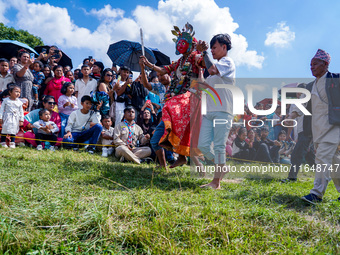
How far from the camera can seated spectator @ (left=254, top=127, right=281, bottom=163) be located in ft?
18.9

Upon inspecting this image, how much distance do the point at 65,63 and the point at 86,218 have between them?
27.5 feet

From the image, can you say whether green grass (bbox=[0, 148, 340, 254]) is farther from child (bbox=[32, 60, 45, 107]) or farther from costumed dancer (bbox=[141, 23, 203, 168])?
child (bbox=[32, 60, 45, 107])

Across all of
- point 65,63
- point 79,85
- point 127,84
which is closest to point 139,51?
point 127,84

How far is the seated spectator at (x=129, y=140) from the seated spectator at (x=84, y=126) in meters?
0.59

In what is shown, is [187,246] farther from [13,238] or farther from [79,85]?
[79,85]

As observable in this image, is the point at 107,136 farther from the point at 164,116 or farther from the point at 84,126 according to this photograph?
the point at 164,116

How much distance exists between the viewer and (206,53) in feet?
12.0

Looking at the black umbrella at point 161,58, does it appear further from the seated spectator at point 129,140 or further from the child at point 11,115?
the child at point 11,115

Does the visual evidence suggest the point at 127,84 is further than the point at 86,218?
Yes

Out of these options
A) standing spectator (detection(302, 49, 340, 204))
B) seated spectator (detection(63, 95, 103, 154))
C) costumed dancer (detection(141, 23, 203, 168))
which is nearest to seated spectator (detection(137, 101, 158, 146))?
seated spectator (detection(63, 95, 103, 154))

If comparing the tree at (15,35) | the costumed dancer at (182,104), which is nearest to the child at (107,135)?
the costumed dancer at (182,104)

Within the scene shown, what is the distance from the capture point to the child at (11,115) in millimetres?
5773

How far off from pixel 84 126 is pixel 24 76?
77.7 inches

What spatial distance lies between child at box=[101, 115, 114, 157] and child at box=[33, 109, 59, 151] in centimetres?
104
